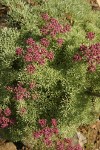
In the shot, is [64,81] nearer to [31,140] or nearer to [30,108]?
[30,108]

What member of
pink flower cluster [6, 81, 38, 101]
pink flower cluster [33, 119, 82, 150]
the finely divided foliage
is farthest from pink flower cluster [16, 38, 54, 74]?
pink flower cluster [33, 119, 82, 150]

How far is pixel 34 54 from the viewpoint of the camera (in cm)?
740

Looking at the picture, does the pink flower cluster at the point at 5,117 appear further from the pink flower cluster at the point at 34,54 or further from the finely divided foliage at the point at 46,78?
the pink flower cluster at the point at 34,54

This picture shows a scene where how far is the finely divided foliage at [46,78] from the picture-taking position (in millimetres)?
7809

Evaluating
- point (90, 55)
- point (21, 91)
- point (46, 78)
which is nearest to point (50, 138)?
point (21, 91)

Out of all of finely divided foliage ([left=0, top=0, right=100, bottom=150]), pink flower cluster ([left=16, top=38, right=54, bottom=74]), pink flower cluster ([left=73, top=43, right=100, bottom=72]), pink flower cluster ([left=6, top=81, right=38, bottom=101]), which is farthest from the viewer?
finely divided foliage ([left=0, top=0, right=100, bottom=150])

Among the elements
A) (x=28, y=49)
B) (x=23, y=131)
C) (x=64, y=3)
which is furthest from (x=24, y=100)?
(x=64, y=3)

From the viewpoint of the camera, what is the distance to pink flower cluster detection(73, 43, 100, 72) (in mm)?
7148

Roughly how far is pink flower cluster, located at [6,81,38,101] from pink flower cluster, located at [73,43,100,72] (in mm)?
1157

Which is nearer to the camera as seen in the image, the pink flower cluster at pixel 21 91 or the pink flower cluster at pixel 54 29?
the pink flower cluster at pixel 21 91

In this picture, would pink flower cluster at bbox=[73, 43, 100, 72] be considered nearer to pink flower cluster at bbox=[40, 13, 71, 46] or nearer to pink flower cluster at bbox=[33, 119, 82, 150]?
pink flower cluster at bbox=[40, 13, 71, 46]

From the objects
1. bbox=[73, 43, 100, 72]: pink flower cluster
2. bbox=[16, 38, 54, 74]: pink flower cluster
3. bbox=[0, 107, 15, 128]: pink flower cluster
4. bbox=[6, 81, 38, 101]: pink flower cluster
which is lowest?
bbox=[0, 107, 15, 128]: pink flower cluster

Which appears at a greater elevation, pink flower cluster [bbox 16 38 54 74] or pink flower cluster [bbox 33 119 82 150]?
pink flower cluster [bbox 16 38 54 74]

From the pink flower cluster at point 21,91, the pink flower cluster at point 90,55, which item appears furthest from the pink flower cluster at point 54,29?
the pink flower cluster at point 21,91
